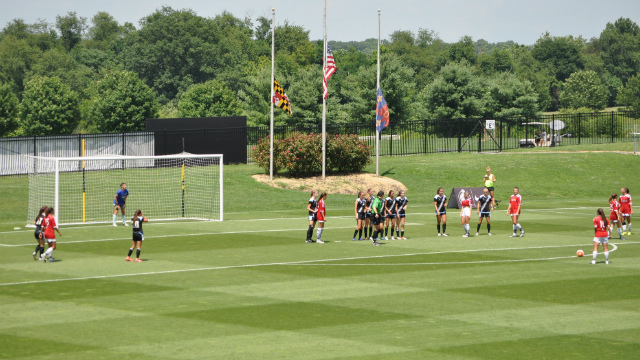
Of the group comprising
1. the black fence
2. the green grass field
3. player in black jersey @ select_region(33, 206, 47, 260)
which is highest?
the black fence

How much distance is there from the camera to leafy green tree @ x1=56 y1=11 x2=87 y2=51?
163m

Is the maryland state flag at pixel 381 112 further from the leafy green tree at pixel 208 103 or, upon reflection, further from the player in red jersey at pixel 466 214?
the leafy green tree at pixel 208 103

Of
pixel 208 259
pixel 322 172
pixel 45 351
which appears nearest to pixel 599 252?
pixel 208 259

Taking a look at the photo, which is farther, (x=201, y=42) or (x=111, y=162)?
(x=201, y=42)

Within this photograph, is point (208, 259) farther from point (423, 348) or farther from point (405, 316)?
point (423, 348)

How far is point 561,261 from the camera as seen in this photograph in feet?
75.1

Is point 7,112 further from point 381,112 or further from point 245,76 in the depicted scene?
point 381,112

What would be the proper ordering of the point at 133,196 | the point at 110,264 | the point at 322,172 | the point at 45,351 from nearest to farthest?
1. the point at 45,351
2. the point at 110,264
3. the point at 133,196
4. the point at 322,172

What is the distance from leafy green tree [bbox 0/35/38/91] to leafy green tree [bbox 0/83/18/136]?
36.5 meters

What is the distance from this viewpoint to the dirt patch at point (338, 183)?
4462cm

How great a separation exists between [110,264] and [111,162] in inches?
987

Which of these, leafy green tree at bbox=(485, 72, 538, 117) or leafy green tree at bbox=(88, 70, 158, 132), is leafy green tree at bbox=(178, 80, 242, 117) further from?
leafy green tree at bbox=(485, 72, 538, 117)

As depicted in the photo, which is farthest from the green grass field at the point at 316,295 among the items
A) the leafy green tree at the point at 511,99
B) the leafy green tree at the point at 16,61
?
the leafy green tree at the point at 16,61

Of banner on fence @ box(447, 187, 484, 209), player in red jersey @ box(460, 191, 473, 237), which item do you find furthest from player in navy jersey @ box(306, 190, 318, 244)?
banner on fence @ box(447, 187, 484, 209)
